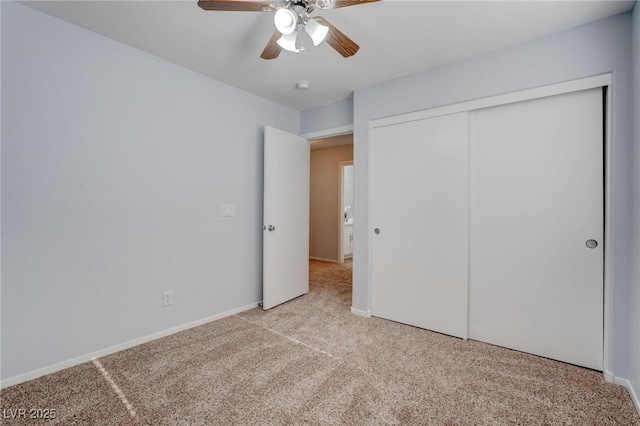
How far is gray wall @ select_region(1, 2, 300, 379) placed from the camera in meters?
1.81

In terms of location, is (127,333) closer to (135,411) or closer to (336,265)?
(135,411)

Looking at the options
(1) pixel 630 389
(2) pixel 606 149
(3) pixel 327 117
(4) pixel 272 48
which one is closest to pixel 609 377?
(1) pixel 630 389

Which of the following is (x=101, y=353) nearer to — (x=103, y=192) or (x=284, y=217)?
(x=103, y=192)

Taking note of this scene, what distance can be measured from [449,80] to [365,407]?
258 cm

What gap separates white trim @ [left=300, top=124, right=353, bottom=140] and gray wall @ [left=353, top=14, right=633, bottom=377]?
0.50m

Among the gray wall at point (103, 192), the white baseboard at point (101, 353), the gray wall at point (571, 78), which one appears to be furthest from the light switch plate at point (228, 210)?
the gray wall at point (571, 78)

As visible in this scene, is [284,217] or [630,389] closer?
[630,389]

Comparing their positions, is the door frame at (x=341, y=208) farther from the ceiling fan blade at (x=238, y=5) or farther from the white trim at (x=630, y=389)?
the ceiling fan blade at (x=238, y=5)

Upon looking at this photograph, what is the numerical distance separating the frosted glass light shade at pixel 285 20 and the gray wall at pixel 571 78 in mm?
1510

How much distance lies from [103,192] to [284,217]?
5.67 ft

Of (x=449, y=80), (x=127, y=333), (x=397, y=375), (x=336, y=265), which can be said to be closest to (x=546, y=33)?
(x=449, y=80)

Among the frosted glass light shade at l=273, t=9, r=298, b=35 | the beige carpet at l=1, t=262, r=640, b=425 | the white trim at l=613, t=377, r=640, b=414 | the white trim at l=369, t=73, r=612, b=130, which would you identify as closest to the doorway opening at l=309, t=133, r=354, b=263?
the white trim at l=369, t=73, r=612, b=130

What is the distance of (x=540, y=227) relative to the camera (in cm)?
215

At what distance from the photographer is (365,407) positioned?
1609mm
